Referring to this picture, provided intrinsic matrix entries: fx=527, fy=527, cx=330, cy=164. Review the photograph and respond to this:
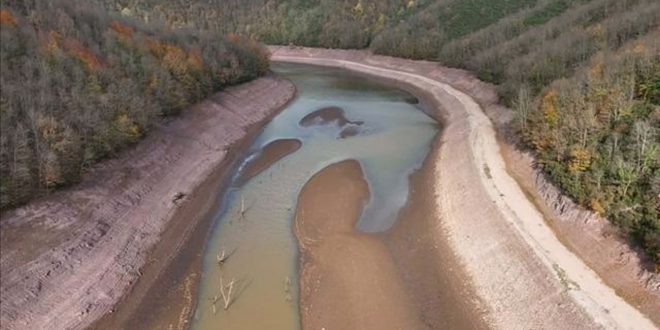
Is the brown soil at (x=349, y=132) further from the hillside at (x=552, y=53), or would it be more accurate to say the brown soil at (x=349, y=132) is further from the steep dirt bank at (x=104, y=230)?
the hillside at (x=552, y=53)

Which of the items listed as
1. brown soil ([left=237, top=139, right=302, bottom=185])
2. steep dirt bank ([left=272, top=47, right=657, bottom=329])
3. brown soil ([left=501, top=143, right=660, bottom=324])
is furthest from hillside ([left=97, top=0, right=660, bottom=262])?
brown soil ([left=237, top=139, right=302, bottom=185])

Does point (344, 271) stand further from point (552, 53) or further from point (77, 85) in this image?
point (552, 53)

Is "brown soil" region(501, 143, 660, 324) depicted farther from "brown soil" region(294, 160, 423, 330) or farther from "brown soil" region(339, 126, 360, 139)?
"brown soil" region(339, 126, 360, 139)

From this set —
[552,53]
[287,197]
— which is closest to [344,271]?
[287,197]

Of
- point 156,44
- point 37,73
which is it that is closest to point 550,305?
point 37,73

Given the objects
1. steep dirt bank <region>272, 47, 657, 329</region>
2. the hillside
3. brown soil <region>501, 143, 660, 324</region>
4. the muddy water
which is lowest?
the muddy water

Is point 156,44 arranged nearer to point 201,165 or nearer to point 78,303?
point 201,165
